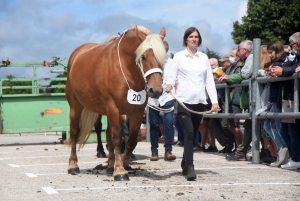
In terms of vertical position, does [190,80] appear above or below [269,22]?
below

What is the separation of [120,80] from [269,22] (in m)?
50.6

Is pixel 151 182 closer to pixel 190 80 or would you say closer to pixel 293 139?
pixel 190 80

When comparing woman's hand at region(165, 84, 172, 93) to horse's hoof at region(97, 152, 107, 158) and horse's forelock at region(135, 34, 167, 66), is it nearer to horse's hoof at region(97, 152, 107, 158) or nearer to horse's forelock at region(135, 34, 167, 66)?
horse's forelock at region(135, 34, 167, 66)

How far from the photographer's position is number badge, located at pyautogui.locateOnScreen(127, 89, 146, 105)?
9508mm

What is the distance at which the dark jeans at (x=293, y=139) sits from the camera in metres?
10.4

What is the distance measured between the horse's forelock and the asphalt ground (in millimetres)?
1683

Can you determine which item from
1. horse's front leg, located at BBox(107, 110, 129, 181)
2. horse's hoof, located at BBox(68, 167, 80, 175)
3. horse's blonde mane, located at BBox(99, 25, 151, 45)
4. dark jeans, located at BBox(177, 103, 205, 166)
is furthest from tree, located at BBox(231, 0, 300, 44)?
horse's front leg, located at BBox(107, 110, 129, 181)

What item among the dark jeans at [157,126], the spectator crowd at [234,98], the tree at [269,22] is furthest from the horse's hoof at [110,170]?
the tree at [269,22]

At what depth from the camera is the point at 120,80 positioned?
9.61 meters

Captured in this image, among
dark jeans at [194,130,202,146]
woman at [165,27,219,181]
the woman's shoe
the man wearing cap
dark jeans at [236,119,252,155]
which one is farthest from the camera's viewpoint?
dark jeans at [194,130,202,146]

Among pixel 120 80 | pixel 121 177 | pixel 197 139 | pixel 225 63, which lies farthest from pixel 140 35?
pixel 197 139

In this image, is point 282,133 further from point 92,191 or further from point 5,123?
point 5,123

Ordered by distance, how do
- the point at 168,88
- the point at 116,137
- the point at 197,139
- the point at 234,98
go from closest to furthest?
the point at 168,88 < the point at 116,137 < the point at 234,98 < the point at 197,139

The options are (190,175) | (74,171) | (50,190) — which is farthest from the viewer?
A: (74,171)
